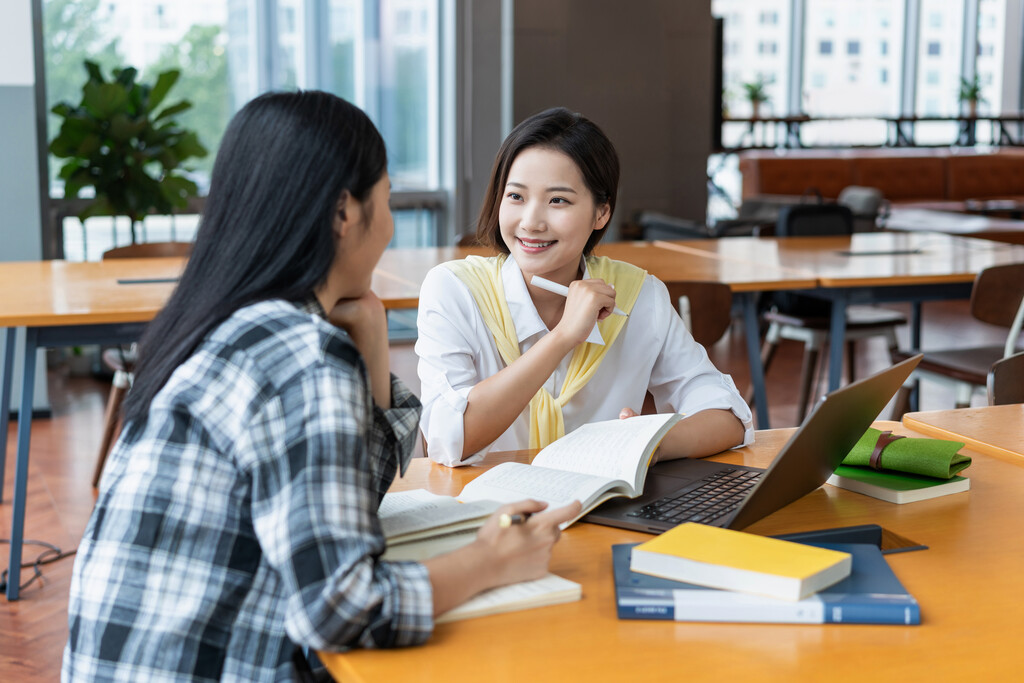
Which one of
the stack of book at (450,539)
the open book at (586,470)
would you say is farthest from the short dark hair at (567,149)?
the stack of book at (450,539)

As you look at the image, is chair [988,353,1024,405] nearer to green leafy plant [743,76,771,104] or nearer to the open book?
the open book

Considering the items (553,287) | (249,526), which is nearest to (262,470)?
(249,526)

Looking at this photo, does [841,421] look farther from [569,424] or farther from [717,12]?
[717,12]

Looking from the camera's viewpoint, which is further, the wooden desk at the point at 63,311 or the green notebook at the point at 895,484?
the wooden desk at the point at 63,311

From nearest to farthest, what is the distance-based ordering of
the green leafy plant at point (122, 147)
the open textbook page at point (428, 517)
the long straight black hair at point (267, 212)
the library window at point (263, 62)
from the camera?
1. the long straight black hair at point (267, 212)
2. the open textbook page at point (428, 517)
3. the green leafy plant at point (122, 147)
4. the library window at point (263, 62)

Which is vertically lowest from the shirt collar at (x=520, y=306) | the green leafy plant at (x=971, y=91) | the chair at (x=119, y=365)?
the chair at (x=119, y=365)

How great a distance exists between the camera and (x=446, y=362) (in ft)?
5.57

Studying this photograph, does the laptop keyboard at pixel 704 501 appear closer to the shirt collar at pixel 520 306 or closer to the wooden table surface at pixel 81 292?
the shirt collar at pixel 520 306

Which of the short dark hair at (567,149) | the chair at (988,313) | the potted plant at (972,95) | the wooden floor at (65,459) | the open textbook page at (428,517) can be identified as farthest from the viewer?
the potted plant at (972,95)

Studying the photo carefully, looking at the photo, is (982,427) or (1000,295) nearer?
(982,427)

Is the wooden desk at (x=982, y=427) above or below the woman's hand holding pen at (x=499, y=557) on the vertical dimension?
below

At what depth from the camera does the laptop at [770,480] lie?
3.73ft

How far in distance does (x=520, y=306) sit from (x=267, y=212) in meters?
0.88

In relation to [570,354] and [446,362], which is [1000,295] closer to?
[570,354]
